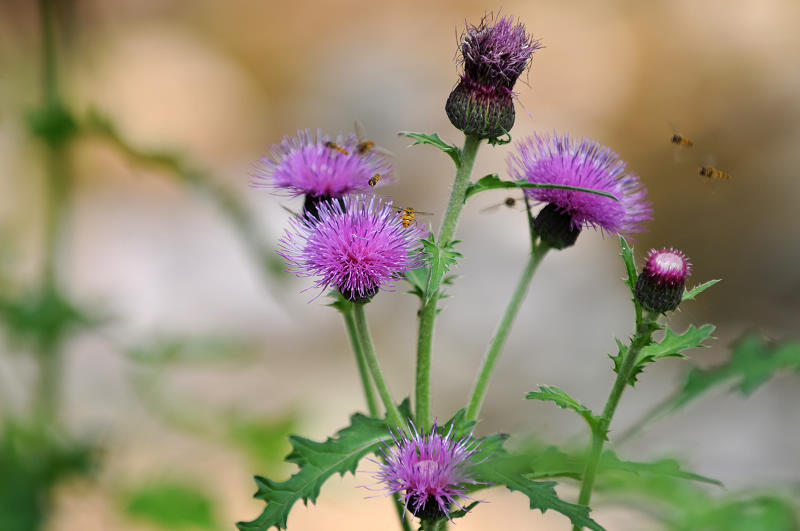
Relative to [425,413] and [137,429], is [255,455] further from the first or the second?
[425,413]

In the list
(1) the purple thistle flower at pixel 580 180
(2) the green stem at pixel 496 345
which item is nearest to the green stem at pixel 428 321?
(2) the green stem at pixel 496 345

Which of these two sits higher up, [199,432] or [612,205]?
[199,432]

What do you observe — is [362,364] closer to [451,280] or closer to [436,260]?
[451,280]

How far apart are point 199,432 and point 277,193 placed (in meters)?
2.19

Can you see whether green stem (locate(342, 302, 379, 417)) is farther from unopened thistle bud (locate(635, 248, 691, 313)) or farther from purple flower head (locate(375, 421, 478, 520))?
unopened thistle bud (locate(635, 248, 691, 313))

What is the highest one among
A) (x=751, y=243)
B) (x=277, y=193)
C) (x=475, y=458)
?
(x=751, y=243)

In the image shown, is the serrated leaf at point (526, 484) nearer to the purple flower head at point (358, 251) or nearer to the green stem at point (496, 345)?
the green stem at point (496, 345)

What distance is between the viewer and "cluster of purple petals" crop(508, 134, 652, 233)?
7.22 ft

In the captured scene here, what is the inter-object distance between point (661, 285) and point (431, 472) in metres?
0.67

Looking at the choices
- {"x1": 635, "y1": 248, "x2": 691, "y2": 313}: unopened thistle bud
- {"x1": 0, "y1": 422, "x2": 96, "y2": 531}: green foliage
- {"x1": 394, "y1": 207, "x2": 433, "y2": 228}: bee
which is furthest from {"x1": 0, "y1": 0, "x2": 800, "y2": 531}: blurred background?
{"x1": 394, "y1": 207, "x2": 433, "y2": 228}: bee

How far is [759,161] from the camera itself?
34.1 ft

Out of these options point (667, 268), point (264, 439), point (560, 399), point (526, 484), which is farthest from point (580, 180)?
point (264, 439)

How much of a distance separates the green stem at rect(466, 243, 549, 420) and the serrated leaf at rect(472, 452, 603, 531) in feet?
0.79

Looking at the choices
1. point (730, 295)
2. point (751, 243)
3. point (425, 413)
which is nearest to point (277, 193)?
point (425, 413)
